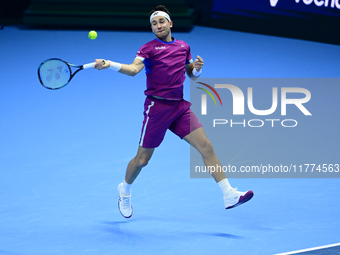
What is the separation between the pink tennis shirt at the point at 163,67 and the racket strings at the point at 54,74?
2.09 feet

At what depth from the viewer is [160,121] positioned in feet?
14.3

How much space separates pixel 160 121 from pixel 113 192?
A: 1.16m

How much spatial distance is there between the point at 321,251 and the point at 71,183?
2.59 metres

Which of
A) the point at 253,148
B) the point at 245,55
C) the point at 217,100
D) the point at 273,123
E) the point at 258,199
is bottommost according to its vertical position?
the point at 258,199

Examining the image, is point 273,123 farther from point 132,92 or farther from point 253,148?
point 132,92

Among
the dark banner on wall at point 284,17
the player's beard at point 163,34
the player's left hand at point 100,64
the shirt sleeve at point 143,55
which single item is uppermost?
the dark banner on wall at point 284,17

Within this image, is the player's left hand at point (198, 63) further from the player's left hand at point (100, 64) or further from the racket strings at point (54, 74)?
the racket strings at point (54, 74)

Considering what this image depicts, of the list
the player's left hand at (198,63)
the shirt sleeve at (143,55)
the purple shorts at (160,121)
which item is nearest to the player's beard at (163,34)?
the shirt sleeve at (143,55)

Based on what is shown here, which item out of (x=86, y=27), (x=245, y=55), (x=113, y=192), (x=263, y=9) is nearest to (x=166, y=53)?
(x=113, y=192)

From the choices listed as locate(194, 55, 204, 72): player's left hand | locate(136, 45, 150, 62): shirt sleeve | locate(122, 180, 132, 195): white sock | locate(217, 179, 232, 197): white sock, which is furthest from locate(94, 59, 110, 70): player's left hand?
locate(217, 179, 232, 197): white sock

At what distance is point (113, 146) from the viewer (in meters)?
6.32

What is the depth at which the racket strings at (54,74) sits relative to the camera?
4258mm

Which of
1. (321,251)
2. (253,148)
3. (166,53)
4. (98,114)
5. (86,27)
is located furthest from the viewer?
(86,27)

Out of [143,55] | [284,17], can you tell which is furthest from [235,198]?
[284,17]
